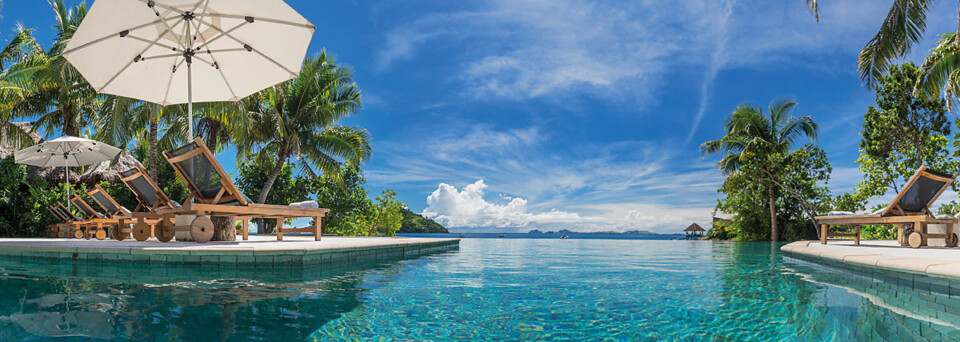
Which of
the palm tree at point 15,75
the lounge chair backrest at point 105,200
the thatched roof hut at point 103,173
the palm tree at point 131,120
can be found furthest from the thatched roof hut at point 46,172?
the lounge chair backrest at point 105,200

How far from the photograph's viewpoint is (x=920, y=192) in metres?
7.50

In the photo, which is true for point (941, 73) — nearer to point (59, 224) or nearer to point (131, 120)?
point (131, 120)

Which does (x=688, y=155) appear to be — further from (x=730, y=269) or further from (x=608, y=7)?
(x=730, y=269)

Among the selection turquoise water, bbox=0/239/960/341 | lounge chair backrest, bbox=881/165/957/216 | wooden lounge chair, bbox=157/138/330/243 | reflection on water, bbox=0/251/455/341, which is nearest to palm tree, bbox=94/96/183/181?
wooden lounge chair, bbox=157/138/330/243

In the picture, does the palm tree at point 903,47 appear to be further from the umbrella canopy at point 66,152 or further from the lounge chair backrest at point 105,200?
the umbrella canopy at point 66,152

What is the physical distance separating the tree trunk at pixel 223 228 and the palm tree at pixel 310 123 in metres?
6.79

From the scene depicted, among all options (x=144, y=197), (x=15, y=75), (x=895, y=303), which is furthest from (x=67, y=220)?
(x=895, y=303)

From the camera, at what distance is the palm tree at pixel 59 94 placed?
12.2 metres

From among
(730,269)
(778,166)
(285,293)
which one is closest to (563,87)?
(778,166)

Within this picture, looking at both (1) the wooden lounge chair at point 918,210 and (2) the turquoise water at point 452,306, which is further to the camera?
(1) the wooden lounge chair at point 918,210

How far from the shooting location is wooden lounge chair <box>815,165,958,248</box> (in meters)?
7.23

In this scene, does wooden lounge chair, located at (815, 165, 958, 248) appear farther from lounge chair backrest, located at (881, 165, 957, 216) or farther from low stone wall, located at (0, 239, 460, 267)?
low stone wall, located at (0, 239, 460, 267)

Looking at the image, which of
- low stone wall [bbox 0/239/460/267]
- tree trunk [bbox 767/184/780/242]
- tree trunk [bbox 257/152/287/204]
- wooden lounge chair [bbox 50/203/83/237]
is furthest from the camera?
tree trunk [bbox 767/184/780/242]

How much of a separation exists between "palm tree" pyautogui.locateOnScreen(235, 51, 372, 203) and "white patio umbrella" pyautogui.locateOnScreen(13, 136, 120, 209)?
10.7 ft
